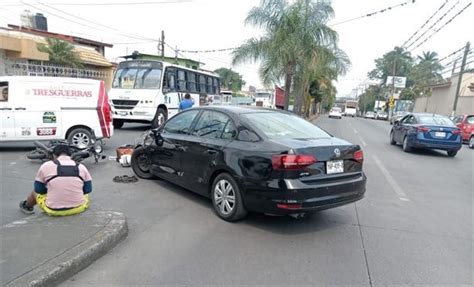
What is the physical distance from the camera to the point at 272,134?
4633 millimetres

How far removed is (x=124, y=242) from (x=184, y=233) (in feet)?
2.35

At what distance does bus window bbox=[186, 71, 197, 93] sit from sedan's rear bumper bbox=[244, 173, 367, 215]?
519 inches

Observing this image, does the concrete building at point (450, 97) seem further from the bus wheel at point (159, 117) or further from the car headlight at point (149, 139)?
the car headlight at point (149, 139)

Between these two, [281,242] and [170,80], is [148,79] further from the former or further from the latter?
[281,242]

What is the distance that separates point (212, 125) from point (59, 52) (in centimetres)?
1724

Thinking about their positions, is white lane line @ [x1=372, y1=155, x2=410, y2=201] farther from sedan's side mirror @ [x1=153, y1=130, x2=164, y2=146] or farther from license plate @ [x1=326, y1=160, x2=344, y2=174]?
sedan's side mirror @ [x1=153, y1=130, x2=164, y2=146]

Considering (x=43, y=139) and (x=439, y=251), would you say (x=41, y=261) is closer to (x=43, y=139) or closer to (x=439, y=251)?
(x=439, y=251)

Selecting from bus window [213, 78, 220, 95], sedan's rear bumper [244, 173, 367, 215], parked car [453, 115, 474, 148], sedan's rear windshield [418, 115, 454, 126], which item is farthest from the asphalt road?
bus window [213, 78, 220, 95]

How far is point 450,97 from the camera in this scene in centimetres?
4066

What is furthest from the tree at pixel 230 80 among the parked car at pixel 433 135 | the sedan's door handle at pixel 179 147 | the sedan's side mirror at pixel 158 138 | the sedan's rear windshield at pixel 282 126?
the sedan's rear windshield at pixel 282 126

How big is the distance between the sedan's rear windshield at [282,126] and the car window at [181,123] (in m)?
1.13

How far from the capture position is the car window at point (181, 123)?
5703mm

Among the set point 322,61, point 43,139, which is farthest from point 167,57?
point 43,139

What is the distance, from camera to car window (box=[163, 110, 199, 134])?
5.70 meters
